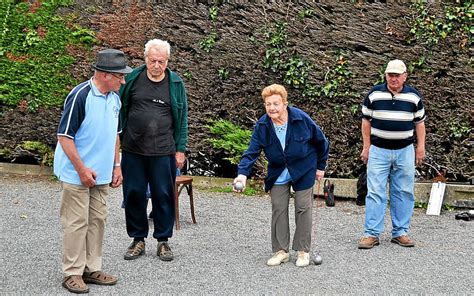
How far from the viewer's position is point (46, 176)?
11953 mm

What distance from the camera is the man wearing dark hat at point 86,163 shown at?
593 cm

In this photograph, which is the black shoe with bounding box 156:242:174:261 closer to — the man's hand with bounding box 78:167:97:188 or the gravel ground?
the gravel ground

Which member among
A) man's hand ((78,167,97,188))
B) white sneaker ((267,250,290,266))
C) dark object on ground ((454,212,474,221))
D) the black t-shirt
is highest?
the black t-shirt

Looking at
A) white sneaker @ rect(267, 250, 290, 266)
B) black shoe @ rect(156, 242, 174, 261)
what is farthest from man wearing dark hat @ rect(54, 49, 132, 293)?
white sneaker @ rect(267, 250, 290, 266)

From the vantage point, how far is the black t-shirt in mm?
6922

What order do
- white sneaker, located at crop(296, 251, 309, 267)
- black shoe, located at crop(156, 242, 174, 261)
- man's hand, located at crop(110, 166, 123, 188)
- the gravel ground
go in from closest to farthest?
the gravel ground → man's hand, located at crop(110, 166, 123, 188) → white sneaker, located at crop(296, 251, 309, 267) → black shoe, located at crop(156, 242, 174, 261)

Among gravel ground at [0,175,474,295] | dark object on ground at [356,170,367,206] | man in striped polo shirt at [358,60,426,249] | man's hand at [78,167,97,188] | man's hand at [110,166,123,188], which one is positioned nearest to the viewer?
man's hand at [78,167,97,188]

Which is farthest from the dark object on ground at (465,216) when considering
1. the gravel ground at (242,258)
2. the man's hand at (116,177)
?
the man's hand at (116,177)

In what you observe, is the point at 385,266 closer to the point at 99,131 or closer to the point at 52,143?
the point at 99,131

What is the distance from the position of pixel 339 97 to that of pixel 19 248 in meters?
4.71

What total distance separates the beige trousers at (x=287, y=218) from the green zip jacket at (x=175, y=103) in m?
Answer: 0.93

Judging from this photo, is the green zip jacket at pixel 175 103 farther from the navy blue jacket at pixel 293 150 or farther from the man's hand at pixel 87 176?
the man's hand at pixel 87 176

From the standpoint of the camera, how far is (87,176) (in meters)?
5.91

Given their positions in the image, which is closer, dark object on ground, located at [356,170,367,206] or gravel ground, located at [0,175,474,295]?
gravel ground, located at [0,175,474,295]
